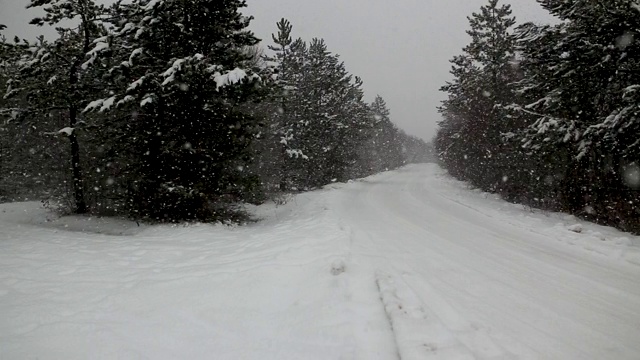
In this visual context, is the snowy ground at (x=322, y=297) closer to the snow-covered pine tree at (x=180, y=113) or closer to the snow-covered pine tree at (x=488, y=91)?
the snow-covered pine tree at (x=180, y=113)

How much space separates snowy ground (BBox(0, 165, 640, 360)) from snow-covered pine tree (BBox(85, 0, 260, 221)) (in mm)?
2530

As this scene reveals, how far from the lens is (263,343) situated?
335 centimetres

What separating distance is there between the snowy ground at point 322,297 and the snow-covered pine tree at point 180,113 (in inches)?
99.6

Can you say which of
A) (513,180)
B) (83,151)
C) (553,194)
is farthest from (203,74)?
(513,180)

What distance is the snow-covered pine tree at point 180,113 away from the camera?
9.78 m

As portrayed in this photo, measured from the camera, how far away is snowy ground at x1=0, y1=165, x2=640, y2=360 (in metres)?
3.21

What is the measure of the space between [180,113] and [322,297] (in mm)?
8316

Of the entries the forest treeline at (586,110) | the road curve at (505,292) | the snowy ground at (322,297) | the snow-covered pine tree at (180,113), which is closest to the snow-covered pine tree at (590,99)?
the forest treeline at (586,110)

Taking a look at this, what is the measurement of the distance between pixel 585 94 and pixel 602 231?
4.81 metres

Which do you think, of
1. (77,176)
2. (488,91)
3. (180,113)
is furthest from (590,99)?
(77,176)

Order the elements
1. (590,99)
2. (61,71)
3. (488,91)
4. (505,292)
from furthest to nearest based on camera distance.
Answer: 1. (488,91)
2. (61,71)
3. (590,99)
4. (505,292)

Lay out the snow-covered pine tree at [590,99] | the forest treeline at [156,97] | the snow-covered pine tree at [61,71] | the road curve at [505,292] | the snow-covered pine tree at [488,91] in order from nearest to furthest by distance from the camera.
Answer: the road curve at [505,292] < the snow-covered pine tree at [590,99] < the forest treeline at [156,97] < the snow-covered pine tree at [61,71] < the snow-covered pine tree at [488,91]

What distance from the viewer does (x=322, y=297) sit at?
13.9ft

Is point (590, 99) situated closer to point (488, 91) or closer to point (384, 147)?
point (488, 91)
